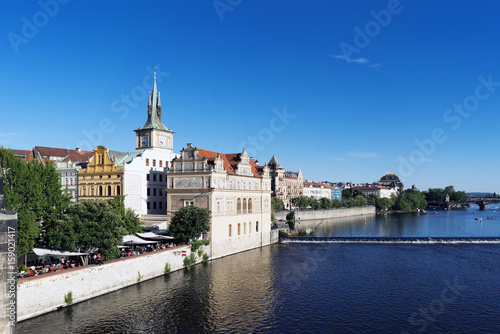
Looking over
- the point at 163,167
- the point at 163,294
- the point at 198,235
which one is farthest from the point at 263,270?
the point at 163,167

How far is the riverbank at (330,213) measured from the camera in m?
138

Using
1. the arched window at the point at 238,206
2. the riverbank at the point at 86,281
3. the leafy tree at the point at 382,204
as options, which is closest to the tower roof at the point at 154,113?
the arched window at the point at 238,206

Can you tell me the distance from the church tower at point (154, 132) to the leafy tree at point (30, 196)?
33473mm

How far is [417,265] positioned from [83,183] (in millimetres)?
57701

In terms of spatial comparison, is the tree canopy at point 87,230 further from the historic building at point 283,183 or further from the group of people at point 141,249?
the historic building at point 283,183

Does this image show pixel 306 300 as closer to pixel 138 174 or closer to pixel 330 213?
pixel 138 174

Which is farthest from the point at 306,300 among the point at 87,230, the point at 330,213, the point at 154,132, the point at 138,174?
the point at 330,213

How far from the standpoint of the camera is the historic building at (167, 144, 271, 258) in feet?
201

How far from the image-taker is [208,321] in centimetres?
3378

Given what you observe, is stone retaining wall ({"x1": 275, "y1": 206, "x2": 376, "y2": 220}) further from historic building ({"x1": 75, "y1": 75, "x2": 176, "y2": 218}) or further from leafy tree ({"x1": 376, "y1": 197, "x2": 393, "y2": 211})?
historic building ({"x1": 75, "y1": 75, "x2": 176, "y2": 218})

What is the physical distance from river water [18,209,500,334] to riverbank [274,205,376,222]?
76.8 meters

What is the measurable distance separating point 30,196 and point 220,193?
91.1 feet

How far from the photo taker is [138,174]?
70.3m

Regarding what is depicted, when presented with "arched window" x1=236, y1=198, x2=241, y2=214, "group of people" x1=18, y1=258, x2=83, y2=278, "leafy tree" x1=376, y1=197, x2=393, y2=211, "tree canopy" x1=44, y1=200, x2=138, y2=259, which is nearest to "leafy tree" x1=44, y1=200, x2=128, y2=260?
"tree canopy" x1=44, y1=200, x2=138, y2=259
